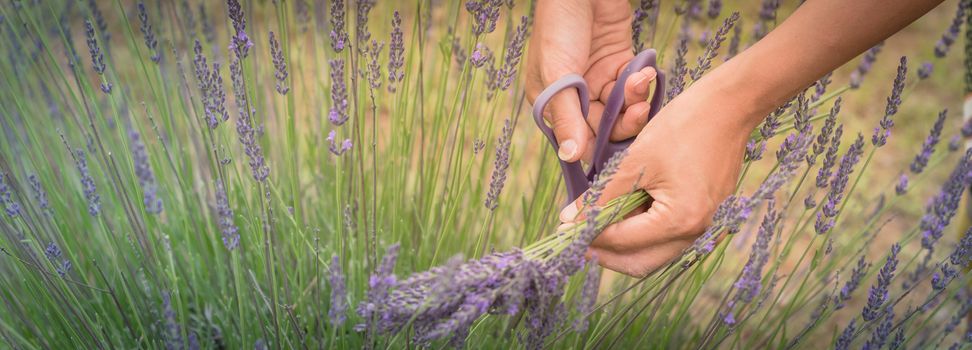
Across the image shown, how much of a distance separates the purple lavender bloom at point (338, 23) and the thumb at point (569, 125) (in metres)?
0.42

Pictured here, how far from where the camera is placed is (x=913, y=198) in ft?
11.2

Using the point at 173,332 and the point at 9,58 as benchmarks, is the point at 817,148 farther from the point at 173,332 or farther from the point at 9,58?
the point at 9,58

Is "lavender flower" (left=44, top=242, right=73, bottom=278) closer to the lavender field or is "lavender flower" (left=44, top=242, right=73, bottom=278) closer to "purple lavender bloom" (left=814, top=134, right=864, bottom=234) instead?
the lavender field

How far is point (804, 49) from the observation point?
1.20 m

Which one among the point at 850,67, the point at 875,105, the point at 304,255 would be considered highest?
the point at 850,67

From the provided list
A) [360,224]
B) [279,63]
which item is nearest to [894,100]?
[279,63]

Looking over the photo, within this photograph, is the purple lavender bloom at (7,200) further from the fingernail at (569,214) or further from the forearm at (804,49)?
the forearm at (804,49)

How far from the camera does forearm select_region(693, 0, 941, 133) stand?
1.15m

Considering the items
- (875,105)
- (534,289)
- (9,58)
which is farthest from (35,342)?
(875,105)

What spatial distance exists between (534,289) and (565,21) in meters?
0.67

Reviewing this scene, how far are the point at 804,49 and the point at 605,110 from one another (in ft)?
Result: 1.26

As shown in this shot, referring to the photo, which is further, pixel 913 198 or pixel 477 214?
pixel 913 198

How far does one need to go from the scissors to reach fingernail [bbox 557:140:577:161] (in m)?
0.07

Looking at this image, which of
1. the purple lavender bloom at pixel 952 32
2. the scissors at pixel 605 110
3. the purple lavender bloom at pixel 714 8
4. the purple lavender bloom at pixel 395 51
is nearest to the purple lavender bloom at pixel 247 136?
the purple lavender bloom at pixel 395 51
